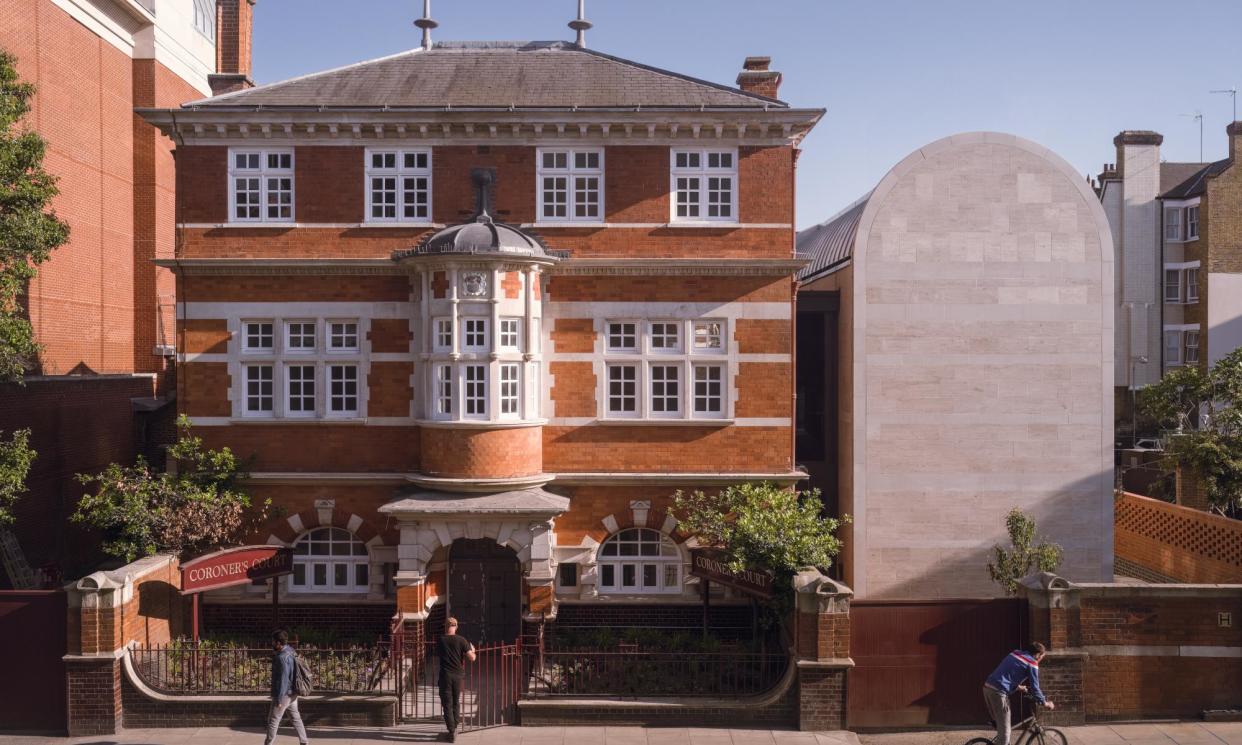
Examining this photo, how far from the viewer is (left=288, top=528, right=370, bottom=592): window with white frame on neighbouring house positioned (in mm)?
19062

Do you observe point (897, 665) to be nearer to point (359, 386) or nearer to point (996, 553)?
point (996, 553)

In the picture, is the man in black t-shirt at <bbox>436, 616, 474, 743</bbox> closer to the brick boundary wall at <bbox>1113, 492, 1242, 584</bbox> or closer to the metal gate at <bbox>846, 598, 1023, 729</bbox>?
the metal gate at <bbox>846, 598, 1023, 729</bbox>

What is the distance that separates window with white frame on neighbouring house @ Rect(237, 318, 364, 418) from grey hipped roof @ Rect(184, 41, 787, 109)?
4742 millimetres

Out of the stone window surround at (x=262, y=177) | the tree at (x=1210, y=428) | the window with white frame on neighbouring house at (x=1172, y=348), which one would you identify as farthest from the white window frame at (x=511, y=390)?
the window with white frame on neighbouring house at (x=1172, y=348)

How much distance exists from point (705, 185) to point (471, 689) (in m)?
11.3

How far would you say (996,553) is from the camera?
19406 mm

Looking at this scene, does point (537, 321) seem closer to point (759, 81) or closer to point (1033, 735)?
point (759, 81)

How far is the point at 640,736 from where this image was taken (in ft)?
46.6

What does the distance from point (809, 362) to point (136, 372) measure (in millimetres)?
22686

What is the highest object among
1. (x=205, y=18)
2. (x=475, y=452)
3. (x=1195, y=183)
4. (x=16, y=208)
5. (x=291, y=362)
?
(x=205, y=18)

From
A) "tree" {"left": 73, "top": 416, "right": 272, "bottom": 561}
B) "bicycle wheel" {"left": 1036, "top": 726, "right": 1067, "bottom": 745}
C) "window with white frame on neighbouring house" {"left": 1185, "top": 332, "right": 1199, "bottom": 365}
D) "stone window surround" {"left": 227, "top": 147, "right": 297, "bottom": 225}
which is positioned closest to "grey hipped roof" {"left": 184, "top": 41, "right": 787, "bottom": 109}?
"stone window surround" {"left": 227, "top": 147, "right": 297, "bottom": 225}

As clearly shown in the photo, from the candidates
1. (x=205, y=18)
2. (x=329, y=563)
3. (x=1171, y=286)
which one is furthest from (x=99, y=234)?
(x=1171, y=286)

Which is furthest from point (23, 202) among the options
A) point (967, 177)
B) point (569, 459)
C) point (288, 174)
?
point (967, 177)

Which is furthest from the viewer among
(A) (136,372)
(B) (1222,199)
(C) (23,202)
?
(B) (1222,199)
